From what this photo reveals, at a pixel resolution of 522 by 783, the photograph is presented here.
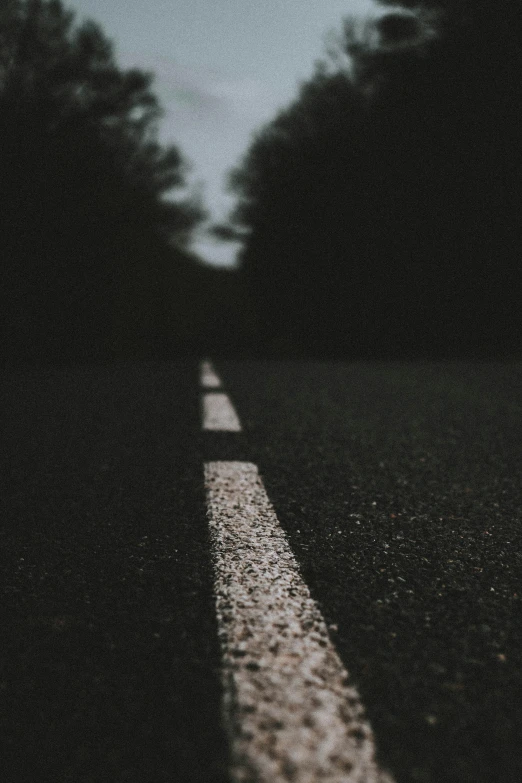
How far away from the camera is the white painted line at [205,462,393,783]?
0.96 metres

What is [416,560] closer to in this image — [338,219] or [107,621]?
[107,621]

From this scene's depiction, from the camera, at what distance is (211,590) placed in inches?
60.7

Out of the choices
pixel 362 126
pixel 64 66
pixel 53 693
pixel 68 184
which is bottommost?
pixel 53 693

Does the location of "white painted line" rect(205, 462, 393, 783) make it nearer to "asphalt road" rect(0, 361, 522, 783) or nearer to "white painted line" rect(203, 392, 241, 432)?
"asphalt road" rect(0, 361, 522, 783)

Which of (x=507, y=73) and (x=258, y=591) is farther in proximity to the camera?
(x=507, y=73)

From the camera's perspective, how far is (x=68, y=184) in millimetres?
10500

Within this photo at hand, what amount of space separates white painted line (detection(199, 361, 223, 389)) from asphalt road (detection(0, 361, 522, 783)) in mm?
2204

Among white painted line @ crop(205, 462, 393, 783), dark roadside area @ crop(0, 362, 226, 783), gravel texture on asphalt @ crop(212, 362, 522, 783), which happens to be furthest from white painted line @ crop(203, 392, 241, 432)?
white painted line @ crop(205, 462, 393, 783)

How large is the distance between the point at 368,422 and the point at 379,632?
2.81m

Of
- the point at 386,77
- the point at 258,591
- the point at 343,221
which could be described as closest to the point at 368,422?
the point at 258,591

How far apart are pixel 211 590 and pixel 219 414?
108 inches

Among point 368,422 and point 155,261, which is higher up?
point 155,261

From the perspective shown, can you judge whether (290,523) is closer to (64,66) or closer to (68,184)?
(68,184)

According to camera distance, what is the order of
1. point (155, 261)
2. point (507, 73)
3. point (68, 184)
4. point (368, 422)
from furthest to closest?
point (155, 261) < point (507, 73) < point (68, 184) < point (368, 422)
